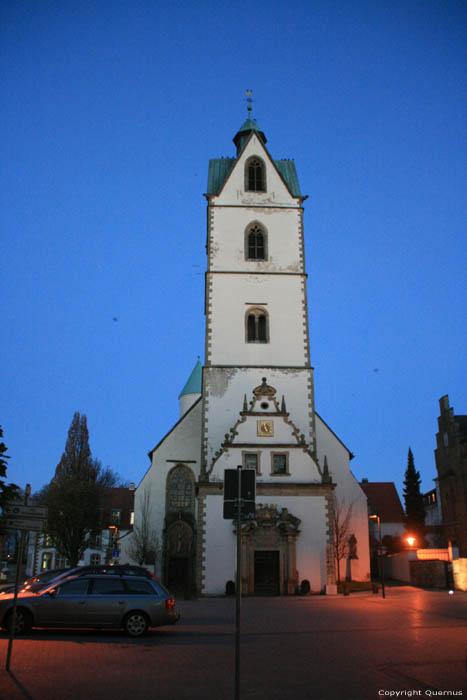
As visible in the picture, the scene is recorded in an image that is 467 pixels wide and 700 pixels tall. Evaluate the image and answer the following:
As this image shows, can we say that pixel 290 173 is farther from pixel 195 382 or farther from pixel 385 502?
pixel 385 502

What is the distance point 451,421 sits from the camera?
55094 mm

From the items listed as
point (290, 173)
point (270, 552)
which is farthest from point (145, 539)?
point (290, 173)

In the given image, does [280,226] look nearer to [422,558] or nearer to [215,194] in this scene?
[215,194]

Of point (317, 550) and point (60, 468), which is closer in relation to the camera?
point (317, 550)

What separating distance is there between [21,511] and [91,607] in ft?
18.3

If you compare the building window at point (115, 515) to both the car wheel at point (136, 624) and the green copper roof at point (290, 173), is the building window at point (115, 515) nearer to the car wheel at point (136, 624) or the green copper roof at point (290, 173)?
the green copper roof at point (290, 173)

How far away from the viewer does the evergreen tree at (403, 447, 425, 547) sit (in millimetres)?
55688

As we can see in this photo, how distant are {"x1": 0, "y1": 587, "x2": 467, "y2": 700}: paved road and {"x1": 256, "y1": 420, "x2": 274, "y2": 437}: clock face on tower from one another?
16341 mm

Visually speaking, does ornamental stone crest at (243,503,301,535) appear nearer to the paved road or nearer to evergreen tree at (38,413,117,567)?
the paved road

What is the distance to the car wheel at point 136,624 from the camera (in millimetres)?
15664

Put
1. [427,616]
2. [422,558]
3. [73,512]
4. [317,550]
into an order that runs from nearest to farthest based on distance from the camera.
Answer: [427,616] < [317,550] < [422,558] < [73,512]

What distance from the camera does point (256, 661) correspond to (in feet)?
39.4

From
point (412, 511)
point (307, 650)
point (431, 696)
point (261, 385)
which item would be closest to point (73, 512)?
point (261, 385)

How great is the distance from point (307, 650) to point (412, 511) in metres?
47.4
